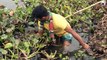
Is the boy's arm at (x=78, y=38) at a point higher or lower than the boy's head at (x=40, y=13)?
lower

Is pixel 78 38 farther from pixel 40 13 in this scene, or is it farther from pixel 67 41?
pixel 40 13

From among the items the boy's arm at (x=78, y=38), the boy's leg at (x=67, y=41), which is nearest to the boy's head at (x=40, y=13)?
the boy's arm at (x=78, y=38)

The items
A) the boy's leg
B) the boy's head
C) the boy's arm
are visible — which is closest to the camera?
the boy's head

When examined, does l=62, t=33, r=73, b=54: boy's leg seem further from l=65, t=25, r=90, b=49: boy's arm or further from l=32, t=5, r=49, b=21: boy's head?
l=32, t=5, r=49, b=21: boy's head

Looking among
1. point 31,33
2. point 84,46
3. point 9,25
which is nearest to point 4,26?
point 9,25

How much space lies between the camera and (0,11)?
469 cm

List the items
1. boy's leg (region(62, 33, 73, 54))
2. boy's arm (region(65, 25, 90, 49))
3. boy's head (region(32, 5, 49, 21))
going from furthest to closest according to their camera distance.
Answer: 1. boy's leg (region(62, 33, 73, 54))
2. boy's arm (region(65, 25, 90, 49))
3. boy's head (region(32, 5, 49, 21))

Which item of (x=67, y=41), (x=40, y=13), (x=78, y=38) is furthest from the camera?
(x=67, y=41)

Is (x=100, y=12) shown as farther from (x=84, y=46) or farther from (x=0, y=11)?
(x=0, y=11)

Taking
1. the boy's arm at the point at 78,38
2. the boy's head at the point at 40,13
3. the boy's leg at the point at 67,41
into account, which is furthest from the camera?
the boy's leg at the point at 67,41

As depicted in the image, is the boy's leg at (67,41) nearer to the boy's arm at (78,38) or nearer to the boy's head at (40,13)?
the boy's arm at (78,38)

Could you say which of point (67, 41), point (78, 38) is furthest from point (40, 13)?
point (67, 41)

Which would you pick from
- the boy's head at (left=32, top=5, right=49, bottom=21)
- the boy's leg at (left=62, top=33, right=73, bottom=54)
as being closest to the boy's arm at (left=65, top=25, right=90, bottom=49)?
the boy's leg at (left=62, top=33, right=73, bottom=54)

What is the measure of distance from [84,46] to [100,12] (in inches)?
42.0
